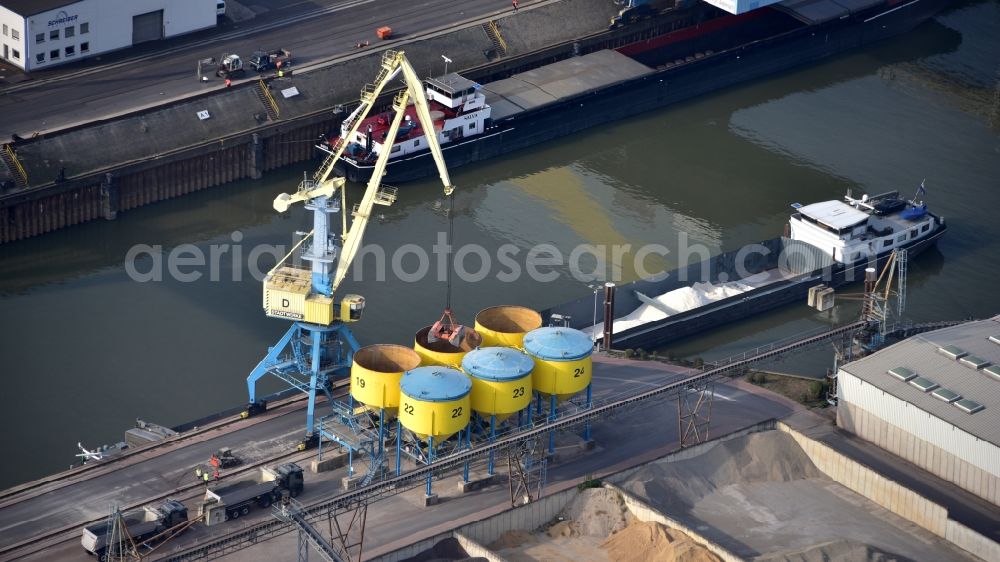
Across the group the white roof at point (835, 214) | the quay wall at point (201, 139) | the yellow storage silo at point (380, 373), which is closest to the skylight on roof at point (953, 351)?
the white roof at point (835, 214)

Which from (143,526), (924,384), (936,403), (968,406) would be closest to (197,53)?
(143,526)

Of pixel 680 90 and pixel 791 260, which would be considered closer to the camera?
pixel 791 260

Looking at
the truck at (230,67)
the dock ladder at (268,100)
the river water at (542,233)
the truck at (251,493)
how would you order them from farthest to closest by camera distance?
1. the truck at (230,67)
2. the dock ladder at (268,100)
3. the river water at (542,233)
4. the truck at (251,493)

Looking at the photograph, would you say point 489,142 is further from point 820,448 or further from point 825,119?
point 820,448

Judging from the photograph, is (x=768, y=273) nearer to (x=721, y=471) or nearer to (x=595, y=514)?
(x=721, y=471)

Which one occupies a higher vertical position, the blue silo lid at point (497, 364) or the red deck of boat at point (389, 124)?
the red deck of boat at point (389, 124)

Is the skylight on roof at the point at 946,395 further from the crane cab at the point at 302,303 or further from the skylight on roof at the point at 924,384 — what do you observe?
the crane cab at the point at 302,303

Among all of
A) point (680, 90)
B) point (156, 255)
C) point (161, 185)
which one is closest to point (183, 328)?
point (156, 255)

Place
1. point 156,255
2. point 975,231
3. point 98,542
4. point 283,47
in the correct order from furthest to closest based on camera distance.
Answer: point 283,47
point 975,231
point 156,255
point 98,542
